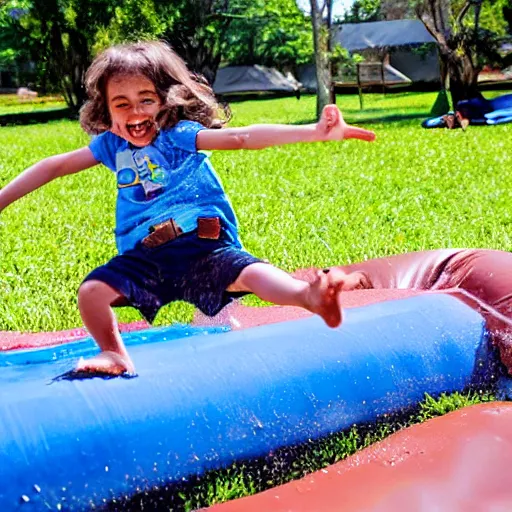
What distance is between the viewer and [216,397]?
2.73m

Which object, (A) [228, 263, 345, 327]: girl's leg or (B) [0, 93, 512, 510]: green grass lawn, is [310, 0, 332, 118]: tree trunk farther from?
(A) [228, 263, 345, 327]: girl's leg

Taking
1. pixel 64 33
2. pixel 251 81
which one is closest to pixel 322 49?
pixel 64 33

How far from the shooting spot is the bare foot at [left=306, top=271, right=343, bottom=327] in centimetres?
229

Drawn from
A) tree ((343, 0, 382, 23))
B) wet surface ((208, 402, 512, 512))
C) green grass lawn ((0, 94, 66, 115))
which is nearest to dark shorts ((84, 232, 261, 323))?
wet surface ((208, 402, 512, 512))

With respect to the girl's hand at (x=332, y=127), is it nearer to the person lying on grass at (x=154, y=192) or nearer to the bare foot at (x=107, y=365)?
the person lying on grass at (x=154, y=192)

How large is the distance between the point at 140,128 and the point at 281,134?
0.45 meters

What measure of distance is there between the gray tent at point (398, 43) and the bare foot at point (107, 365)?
27.5 m

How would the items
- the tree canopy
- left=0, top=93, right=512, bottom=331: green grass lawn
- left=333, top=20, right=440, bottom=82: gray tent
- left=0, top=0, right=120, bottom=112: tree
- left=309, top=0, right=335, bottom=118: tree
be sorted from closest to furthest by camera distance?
left=0, top=93, right=512, bottom=331: green grass lawn
left=309, top=0, right=335, bottom=118: tree
the tree canopy
left=0, top=0, right=120, bottom=112: tree
left=333, top=20, right=440, bottom=82: gray tent

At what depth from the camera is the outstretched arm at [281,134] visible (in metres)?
2.43

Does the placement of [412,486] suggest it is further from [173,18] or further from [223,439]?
[173,18]

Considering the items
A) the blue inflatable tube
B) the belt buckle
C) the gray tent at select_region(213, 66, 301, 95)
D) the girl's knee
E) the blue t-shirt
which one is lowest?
the gray tent at select_region(213, 66, 301, 95)

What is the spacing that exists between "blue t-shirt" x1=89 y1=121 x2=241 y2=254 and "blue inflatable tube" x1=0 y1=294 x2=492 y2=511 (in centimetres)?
36

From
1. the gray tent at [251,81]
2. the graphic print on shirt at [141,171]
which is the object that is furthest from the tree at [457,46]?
the graphic print on shirt at [141,171]

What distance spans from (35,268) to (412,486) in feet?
9.16
